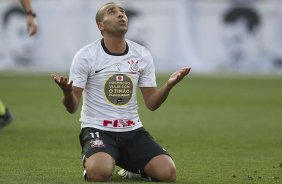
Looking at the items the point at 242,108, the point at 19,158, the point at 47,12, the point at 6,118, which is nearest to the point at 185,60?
the point at 47,12

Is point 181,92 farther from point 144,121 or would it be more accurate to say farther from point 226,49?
point 144,121

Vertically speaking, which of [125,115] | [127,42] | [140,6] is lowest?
[125,115]

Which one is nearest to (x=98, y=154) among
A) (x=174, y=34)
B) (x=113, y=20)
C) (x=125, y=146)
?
(x=125, y=146)

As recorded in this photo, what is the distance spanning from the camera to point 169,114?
15625 millimetres

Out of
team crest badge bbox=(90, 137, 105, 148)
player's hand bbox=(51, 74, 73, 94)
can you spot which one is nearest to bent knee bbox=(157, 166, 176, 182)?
team crest badge bbox=(90, 137, 105, 148)

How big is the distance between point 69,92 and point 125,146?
89 cm

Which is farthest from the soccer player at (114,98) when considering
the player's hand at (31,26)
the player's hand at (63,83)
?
the player's hand at (31,26)

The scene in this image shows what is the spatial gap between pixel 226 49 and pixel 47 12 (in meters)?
4.98

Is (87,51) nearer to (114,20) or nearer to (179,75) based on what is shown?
(114,20)

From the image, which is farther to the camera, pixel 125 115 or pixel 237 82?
pixel 237 82

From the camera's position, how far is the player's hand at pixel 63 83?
761cm

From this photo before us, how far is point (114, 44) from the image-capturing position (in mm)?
8562

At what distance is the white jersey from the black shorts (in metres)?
0.07

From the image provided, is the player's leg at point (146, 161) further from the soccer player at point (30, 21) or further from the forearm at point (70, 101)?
the soccer player at point (30, 21)
